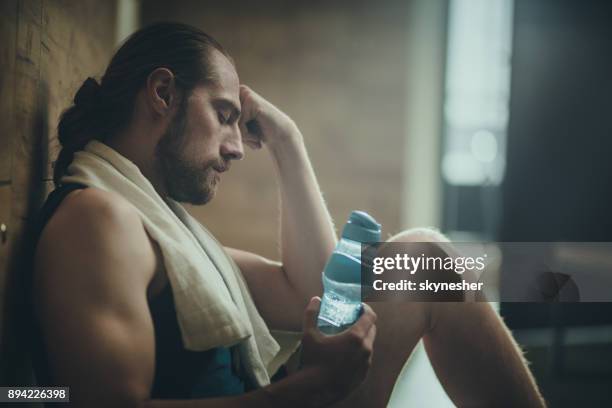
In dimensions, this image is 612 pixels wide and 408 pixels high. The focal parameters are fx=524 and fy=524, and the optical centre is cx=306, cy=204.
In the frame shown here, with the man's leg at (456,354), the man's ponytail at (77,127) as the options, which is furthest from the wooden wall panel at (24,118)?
the man's leg at (456,354)

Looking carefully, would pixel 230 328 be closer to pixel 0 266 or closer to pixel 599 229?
pixel 0 266

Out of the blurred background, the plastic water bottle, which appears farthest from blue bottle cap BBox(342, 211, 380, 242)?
the blurred background

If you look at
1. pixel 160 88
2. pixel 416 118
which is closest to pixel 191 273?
pixel 160 88

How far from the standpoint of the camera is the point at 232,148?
2.50 ft

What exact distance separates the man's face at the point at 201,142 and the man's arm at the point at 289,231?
0.11 metres

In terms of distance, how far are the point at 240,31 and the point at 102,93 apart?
628 millimetres

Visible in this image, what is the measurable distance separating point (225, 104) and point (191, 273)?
0.91 feet

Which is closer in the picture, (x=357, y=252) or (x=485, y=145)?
(x=357, y=252)

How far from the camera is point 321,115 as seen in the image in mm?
1496

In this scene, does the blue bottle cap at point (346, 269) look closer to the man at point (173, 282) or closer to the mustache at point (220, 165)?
the man at point (173, 282)

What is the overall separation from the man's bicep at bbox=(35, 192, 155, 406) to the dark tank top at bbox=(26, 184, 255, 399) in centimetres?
5

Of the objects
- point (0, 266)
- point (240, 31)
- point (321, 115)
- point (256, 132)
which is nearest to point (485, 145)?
point (321, 115)

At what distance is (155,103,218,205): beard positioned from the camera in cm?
72

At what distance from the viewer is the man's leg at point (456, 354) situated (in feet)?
2.53
